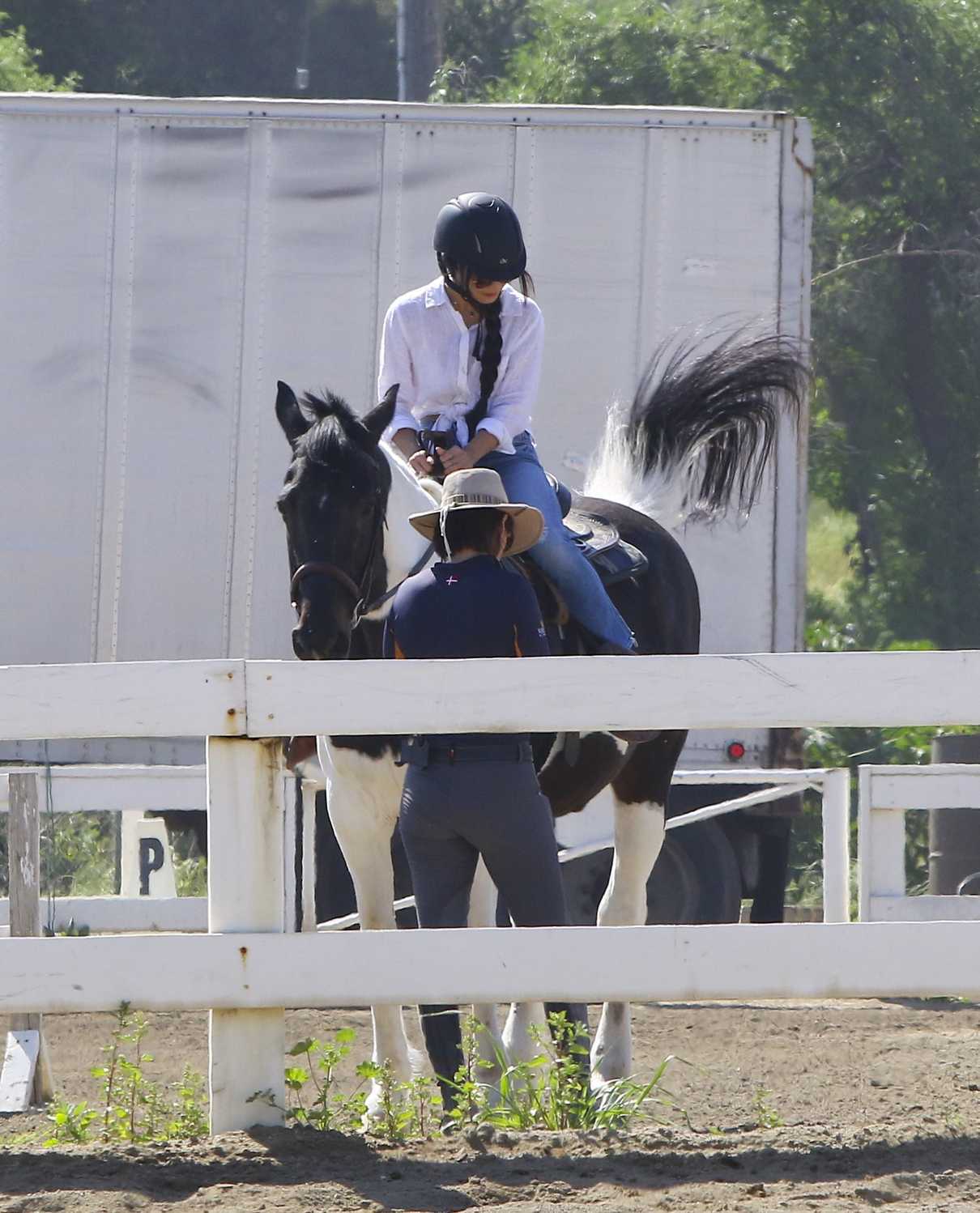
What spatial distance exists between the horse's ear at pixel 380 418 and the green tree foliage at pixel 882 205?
495 inches

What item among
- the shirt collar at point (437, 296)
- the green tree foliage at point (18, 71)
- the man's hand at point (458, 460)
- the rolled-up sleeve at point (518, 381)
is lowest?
the man's hand at point (458, 460)

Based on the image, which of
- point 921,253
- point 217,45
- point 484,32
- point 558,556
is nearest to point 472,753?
point 558,556

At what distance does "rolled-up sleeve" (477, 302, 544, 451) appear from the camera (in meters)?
5.09

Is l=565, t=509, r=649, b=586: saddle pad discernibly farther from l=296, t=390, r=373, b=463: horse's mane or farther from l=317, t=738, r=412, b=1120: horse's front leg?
l=317, t=738, r=412, b=1120: horse's front leg

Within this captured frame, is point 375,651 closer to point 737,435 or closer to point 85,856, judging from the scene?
point 737,435

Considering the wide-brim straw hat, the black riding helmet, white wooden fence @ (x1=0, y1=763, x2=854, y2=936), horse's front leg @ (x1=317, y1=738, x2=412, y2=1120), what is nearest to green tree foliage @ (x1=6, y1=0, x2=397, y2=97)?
white wooden fence @ (x1=0, y1=763, x2=854, y2=936)

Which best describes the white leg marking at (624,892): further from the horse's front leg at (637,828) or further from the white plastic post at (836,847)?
the white plastic post at (836,847)

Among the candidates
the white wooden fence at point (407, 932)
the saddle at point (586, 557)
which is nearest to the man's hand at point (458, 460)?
the saddle at point (586, 557)

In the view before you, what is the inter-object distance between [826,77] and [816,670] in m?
14.5

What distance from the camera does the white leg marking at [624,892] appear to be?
5418 mm

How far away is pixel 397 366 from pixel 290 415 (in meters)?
0.41

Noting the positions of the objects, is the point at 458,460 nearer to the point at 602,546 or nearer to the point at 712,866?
the point at 602,546

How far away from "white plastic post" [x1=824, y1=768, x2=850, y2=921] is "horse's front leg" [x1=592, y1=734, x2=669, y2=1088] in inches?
92.6

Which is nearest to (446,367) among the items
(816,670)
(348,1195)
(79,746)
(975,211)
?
(816,670)
